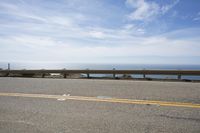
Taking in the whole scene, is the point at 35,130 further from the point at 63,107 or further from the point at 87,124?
the point at 63,107

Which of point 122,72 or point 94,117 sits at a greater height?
point 122,72

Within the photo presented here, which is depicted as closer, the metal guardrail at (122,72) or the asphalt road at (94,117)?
the asphalt road at (94,117)

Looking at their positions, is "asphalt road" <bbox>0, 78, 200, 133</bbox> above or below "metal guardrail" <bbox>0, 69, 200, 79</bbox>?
below

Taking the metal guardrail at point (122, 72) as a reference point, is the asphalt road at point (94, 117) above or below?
below

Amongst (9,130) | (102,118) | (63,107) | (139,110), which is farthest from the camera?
(63,107)

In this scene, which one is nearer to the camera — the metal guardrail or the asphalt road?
the asphalt road

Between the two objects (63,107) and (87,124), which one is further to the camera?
(63,107)

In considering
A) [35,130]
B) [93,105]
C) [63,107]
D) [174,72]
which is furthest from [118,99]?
[174,72]

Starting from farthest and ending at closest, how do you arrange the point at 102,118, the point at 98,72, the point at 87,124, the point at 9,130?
1. the point at 98,72
2. the point at 102,118
3. the point at 87,124
4. the point at 9,130

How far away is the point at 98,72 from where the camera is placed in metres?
17.8

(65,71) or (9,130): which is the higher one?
(65,71)

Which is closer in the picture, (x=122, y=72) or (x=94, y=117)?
(x=94, y=117)

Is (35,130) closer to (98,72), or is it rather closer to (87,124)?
(87,124)

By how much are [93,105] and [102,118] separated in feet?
4.51
